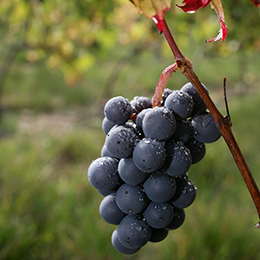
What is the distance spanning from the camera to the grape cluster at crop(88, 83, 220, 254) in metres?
0.41

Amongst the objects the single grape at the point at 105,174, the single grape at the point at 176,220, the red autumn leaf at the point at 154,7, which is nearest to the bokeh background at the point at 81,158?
the single grape at the point at 176,220

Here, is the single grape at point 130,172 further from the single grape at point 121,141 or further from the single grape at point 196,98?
the single grape at point 196,98

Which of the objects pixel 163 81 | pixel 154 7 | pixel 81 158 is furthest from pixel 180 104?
pixel 81 158

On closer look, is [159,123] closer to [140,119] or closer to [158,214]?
[140,119]

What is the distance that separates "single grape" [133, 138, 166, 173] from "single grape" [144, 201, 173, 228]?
0.30ft

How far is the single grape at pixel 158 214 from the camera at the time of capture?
0.45 metres

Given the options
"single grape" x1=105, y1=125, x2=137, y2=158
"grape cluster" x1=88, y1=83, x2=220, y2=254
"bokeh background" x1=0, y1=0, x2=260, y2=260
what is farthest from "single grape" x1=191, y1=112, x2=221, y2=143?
"bokeh background" x1=0, y1=0, x2=260, y2=260

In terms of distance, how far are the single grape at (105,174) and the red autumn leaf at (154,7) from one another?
0.80ft

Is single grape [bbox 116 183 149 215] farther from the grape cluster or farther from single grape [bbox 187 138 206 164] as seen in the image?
single grape [bbox 187 138 206 164]

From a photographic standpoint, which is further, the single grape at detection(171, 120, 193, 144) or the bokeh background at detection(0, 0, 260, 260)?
the bokeh background at detection(0, 0, 260, 260)

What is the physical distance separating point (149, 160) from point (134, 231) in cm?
14

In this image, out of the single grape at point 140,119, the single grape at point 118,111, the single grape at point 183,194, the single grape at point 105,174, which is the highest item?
the single grape at point 118,111

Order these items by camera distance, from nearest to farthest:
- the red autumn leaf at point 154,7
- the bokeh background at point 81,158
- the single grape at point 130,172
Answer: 1. the red autumn leaf at point 154,7
2. the single grape at point 130,172
3. the bokeh background at point 81,158

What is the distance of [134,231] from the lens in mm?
456
